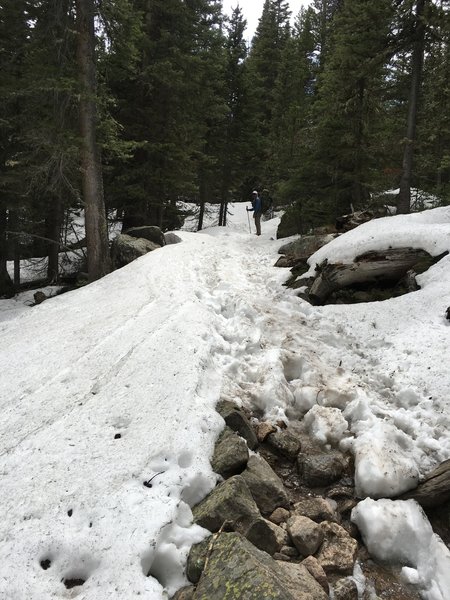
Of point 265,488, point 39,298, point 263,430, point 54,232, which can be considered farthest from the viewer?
point 54,232

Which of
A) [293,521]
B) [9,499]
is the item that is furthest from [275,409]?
[9,499]

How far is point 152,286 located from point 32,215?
9.97m

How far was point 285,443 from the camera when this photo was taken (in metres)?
4.44

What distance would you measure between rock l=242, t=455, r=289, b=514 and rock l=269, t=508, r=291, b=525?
48mm

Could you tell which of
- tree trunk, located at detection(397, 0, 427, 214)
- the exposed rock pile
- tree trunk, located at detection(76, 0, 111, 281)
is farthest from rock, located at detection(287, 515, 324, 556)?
tree trunk, located at detection(397, 0, 427, 214)

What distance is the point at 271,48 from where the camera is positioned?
4047 centimetres

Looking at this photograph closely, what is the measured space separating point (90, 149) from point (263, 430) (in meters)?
9.66

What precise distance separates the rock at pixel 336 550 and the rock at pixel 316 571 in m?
0.08

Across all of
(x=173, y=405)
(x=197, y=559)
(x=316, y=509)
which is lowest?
(x=316, y=509)

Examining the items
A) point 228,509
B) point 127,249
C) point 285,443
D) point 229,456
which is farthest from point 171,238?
point 228,509

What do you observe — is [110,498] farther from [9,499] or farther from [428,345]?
[428,345]

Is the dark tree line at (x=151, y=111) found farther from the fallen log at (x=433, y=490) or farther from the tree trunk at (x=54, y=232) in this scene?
the fallen log at (x=433, y=490)

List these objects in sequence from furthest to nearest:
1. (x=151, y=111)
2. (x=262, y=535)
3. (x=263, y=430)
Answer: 1. (x=151, y=111)
2. (x=263, y=430)
3. (x=262, y=535)

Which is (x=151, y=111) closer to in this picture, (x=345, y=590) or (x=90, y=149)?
(x=90, y=149)
